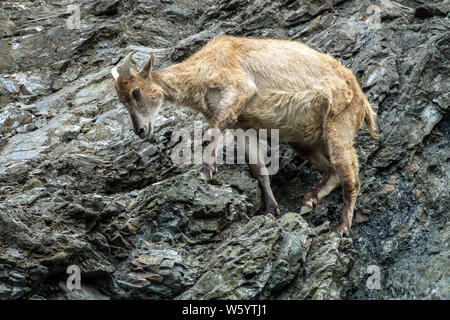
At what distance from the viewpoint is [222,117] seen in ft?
27.9

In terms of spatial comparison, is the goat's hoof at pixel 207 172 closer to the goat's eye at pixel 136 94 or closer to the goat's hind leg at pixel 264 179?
the goat's hind leg at pixel 264 179

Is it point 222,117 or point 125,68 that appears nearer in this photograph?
point 222,117

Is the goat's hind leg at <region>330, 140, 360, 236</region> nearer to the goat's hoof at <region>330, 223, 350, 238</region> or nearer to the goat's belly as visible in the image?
the goat's hoof at <region>330, 223, 350, 238</region>

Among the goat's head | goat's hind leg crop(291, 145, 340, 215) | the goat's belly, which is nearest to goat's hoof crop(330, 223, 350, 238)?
goat's hind leg crop(291, 145, 340, 215)

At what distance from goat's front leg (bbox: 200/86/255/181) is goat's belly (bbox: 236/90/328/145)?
0.36 m

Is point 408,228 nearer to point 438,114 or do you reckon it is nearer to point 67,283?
point 438,114

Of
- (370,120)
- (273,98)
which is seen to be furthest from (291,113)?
(370,120)

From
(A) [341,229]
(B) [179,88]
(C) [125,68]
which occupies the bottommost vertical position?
(A) [341,229]

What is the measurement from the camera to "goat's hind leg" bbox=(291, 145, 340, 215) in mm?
9031

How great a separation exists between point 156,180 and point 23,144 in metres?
2.70

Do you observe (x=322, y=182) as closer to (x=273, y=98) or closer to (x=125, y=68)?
(x=273, y=98)

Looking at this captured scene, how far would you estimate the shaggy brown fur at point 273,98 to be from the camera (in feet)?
29.0

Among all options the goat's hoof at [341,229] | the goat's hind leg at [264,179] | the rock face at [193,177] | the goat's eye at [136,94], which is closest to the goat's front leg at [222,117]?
the rock face at [193,177]

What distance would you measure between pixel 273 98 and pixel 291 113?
0.35 meters
